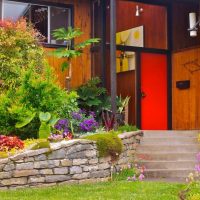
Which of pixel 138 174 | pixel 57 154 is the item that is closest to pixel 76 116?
pixel 138 174

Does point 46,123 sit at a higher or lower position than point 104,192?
higher

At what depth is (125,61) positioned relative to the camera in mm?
12398

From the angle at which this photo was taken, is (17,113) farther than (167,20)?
No

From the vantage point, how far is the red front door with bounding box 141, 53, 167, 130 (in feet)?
40.6

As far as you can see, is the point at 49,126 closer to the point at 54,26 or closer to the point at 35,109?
the point at 35,109

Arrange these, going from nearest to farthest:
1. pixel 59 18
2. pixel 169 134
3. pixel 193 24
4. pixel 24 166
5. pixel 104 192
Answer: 1. pixel 104 192
2. pixel 24 166
3. pixel 169 134
4. pixel 193 24
5. pixel 59 18

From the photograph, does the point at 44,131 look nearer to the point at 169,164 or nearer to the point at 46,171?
the point at 46,171

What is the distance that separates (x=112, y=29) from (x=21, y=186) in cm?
404

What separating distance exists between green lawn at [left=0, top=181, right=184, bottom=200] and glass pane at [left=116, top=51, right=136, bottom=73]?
5713 millimetres

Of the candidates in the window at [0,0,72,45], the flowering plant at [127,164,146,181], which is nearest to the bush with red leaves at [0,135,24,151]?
→ the flowering plant at [127,164,146,181]

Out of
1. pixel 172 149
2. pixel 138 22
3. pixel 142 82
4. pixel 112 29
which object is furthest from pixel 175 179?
pixel 138 22

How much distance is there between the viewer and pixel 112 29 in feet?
31.1

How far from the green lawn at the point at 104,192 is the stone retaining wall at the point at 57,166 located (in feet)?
0.99

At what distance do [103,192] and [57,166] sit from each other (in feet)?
3.66
